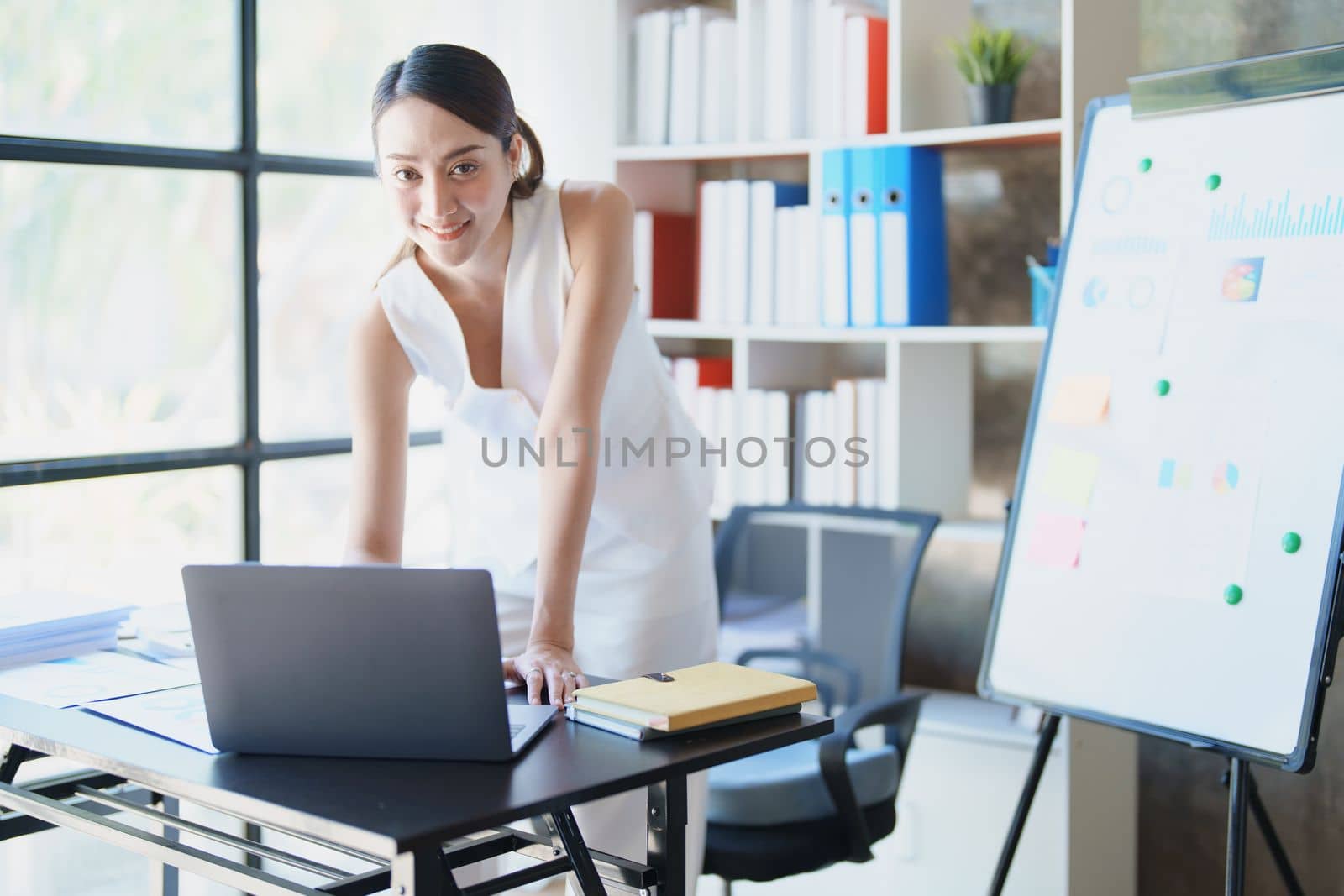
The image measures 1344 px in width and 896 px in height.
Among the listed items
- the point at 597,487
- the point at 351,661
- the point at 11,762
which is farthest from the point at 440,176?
the point at 11,762

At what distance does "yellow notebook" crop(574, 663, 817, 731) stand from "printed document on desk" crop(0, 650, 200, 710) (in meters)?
0.57

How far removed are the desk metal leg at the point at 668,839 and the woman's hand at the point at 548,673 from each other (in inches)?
6.0

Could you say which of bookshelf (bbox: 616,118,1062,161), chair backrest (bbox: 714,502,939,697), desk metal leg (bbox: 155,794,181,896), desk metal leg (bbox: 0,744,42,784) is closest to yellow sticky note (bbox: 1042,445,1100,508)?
chair backrest (bbox: 714,502,939,697)

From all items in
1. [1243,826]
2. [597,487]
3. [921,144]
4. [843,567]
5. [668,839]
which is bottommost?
[1243,826]

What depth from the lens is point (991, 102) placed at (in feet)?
8.98

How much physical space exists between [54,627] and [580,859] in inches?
34.9

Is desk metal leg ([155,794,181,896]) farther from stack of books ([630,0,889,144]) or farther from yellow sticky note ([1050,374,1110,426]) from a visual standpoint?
stack of books ([630,0,889,144])

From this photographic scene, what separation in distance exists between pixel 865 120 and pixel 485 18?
867mm

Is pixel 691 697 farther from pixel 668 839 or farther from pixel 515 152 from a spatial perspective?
pixel 515 152

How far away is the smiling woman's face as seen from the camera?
5.65ft

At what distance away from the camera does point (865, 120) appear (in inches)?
114

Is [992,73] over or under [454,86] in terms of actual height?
over

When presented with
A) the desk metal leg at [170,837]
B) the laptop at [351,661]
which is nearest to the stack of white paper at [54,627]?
the desk metal leg at [170,837]

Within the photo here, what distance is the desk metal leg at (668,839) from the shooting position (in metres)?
1.48
